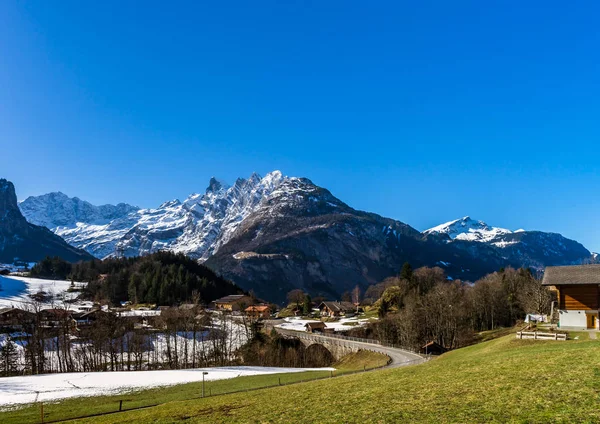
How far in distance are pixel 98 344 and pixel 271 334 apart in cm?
3948

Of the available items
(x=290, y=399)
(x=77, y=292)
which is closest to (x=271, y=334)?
(x=290, y=399)

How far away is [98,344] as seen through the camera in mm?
80188

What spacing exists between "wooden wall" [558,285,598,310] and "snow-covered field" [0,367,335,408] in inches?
1602

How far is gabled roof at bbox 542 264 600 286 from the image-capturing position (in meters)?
43.2

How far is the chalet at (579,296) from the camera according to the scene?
42875 mm

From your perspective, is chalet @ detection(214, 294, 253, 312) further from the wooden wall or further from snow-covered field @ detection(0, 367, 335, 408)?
the wooden wall

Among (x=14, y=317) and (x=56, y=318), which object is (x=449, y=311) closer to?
(x=56, y=318)

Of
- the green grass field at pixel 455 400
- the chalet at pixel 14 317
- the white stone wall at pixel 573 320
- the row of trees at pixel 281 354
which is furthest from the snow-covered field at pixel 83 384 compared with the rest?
the chalet at pixel 14 317

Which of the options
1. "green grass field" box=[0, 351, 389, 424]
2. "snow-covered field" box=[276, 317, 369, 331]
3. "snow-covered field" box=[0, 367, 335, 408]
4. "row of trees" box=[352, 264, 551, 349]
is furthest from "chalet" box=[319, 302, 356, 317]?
"green grass field" box=[0, 351, 389, 424]

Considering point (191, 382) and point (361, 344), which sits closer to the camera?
point (191, 382)

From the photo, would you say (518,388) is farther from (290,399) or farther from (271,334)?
(271,334)

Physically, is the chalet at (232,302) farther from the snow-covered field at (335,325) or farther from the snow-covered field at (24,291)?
the snow-covered field at (24,291)

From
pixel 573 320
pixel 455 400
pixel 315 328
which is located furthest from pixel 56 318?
pixel 573 320

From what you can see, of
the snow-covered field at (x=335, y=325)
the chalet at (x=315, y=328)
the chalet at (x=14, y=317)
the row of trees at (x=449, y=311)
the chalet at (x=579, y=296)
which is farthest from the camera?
the snow-covered field at (x=335, y=325)
